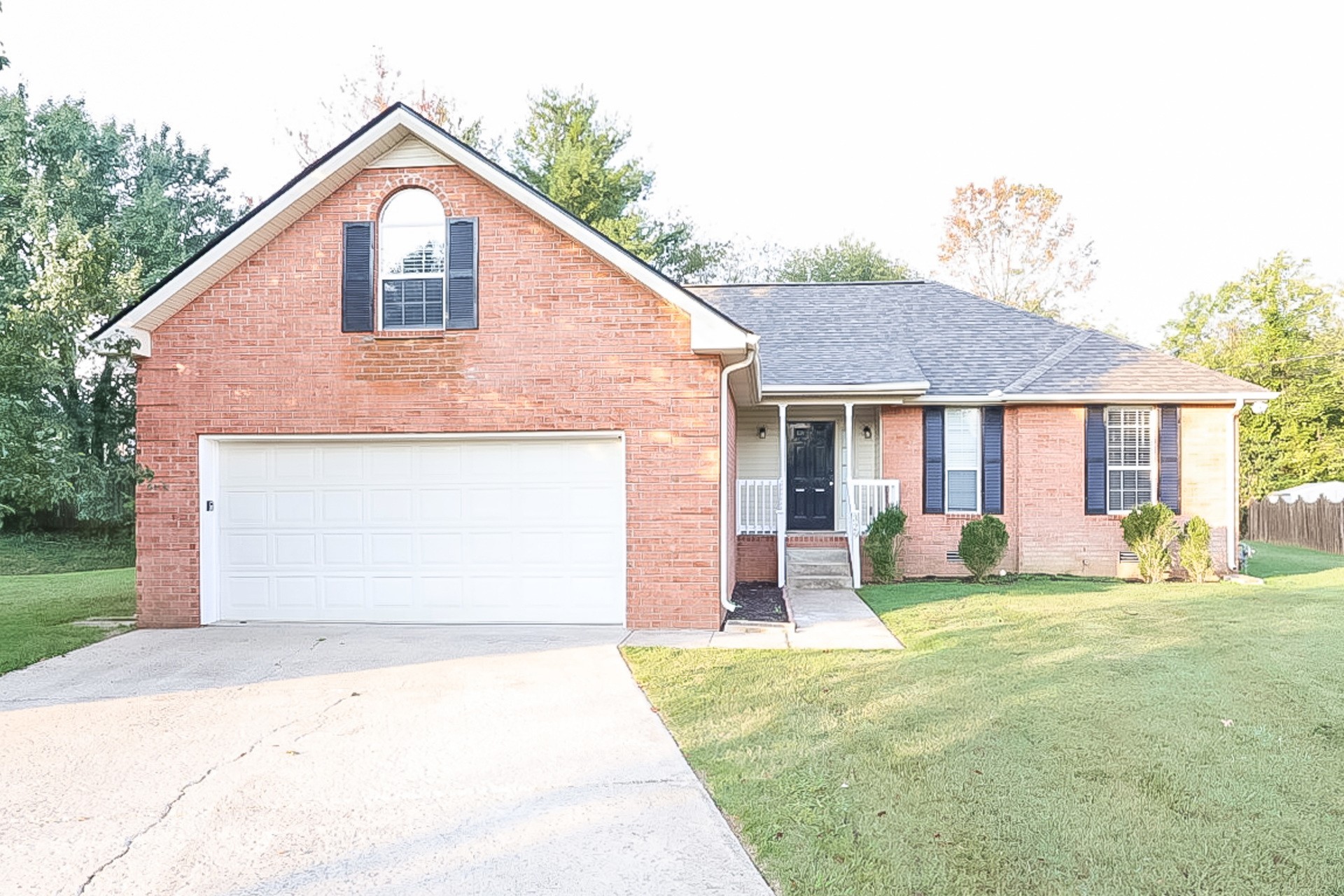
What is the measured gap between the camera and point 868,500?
1405 centimetres

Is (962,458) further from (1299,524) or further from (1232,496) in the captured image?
(1299,524)

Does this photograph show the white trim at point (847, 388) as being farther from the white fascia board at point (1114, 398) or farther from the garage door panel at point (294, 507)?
the garage door panel at point (294, 507)

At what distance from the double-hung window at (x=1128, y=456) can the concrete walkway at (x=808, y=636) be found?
5.99 meters

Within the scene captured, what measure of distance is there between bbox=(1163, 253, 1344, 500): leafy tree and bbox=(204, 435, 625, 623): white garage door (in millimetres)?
26503

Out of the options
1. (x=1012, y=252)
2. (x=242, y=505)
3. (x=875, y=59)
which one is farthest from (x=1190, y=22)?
(x=1012, y=252)

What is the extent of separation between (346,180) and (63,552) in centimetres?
1956

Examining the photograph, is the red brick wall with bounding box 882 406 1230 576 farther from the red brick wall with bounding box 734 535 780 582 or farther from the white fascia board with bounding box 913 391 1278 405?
the red brick wall with bounding box 734 535 780 582

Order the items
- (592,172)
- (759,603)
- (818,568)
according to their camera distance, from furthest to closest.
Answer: (592,172) < (818,568) < (759,603)

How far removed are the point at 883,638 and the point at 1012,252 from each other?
27.7 m

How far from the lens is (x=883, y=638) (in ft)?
28.6

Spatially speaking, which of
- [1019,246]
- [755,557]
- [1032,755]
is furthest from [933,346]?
[1019,246]

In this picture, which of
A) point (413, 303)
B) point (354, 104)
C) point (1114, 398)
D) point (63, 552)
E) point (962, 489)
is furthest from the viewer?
point (354, 104)

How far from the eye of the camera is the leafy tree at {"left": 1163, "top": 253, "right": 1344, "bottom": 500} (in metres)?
27.7

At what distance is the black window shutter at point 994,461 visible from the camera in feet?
46.6
